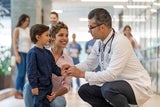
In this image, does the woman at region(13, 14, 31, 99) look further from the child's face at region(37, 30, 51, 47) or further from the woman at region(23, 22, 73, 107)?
the child's face at region(37, 30, 51, 47)

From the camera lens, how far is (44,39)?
3.06m

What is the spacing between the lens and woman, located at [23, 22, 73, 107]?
3.00 meters

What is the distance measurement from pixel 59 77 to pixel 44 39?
0.36 meters

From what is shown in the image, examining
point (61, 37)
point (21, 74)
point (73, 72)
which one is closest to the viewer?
point (73, 72)

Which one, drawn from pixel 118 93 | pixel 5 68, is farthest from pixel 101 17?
pixel 5 68

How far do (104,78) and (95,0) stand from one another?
12126 millimetres

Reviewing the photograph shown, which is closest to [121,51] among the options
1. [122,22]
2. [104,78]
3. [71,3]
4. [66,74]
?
[104,78]

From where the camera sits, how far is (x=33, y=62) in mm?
2889

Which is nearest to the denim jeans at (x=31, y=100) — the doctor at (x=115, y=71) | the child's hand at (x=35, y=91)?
the child's hand at (x=35, y=91)

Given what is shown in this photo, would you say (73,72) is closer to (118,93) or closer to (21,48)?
(118,93)

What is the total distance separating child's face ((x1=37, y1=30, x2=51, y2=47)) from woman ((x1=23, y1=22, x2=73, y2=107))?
0.33 ft

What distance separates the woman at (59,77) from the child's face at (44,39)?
0.33 feet

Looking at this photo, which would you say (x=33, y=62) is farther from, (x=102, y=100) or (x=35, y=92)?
(x=102, y=100)

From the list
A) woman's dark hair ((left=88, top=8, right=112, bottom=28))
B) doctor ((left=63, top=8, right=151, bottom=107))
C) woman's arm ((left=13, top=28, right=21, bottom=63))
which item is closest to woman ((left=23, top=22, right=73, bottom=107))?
doctor ((left=63, top=8, right=151, bottom=107))
